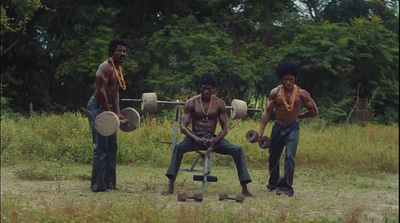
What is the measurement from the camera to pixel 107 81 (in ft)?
29.8

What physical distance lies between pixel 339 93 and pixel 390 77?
8.74 ft

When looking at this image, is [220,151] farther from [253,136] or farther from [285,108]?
[285,108]

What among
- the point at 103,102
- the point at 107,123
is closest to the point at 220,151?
the point at 107,123

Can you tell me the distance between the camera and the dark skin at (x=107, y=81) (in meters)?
8.99

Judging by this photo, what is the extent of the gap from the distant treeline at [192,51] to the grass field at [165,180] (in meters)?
4.83

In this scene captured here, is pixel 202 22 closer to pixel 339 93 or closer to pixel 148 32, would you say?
pixel 148 32

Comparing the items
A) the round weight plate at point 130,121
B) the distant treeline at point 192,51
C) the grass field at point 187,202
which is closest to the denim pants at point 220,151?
the grass field at point 187,202

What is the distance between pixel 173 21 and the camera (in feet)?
75.6

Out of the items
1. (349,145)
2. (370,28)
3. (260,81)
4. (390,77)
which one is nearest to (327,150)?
(349,145)

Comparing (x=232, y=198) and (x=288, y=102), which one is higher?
(x=288, y=102)

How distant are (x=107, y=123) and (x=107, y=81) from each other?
0.70 metres

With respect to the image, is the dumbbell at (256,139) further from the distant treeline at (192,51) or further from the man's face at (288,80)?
the distant treeline at (192,51)

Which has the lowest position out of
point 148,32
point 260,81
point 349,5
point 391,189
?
point 391,189

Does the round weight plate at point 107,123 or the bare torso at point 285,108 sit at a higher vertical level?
the bare torso at point 285,108
